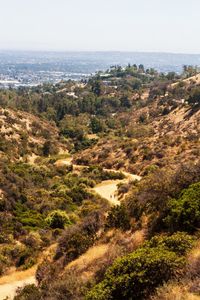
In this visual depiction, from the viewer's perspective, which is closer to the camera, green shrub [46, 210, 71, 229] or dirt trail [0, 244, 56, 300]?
dirt trail [0, 244, 56, 300]

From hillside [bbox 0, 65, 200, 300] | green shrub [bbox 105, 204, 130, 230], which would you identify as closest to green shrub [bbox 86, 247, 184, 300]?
hillside [bbox 0, 65, 200, 300]

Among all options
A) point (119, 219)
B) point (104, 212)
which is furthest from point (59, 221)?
point (119, 219)

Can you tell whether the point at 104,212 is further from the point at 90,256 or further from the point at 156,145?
the point at 156,145

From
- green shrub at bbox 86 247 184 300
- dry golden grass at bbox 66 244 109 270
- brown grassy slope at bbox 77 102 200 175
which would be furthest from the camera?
brown grassy slope at bbox 77 102 200 175

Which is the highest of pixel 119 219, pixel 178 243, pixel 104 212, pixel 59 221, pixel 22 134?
pixel 178 243

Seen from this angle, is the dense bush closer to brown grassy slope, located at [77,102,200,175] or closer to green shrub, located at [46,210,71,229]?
green shrub, located at [46,210,71,229]

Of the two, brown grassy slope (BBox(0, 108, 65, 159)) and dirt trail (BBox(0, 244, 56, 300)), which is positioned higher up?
dirt trail (BBox(0, 244, 56, 300))

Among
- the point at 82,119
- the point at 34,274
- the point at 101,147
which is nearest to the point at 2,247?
the point at 34,274

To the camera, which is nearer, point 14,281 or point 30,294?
point 30,294
